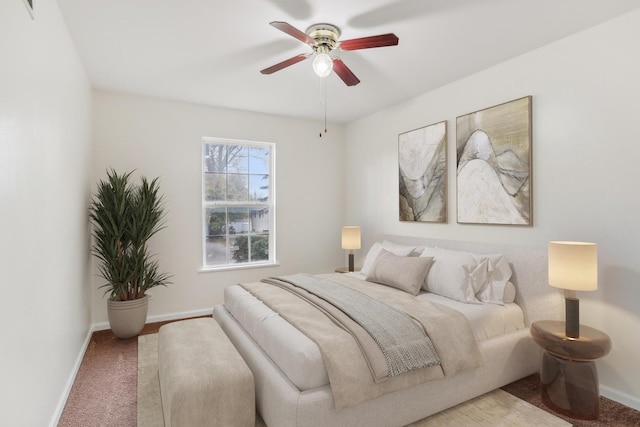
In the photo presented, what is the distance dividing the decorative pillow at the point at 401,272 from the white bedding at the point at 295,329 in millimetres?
146

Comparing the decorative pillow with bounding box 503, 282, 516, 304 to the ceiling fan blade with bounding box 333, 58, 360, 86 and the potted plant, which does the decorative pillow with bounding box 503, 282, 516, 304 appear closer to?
the ceiling fan blade with bounding box 333, 58, 360, 86

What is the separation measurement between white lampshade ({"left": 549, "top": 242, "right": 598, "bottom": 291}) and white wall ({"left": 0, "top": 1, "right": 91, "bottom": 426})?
3033 mm

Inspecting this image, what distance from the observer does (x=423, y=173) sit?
385 cm

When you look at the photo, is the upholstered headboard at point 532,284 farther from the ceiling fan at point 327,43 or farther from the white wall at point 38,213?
the white wall at point 38,213

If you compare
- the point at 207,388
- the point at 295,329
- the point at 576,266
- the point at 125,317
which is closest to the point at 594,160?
the point at 576,266

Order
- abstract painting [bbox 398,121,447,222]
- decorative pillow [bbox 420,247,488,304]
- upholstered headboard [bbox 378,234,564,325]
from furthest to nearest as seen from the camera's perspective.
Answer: abstract painting [bbox 398,121,447,222]
decorative pillow [bbox 420,247,488,304]
upholstered headboard [bbox 378,234,564,325]

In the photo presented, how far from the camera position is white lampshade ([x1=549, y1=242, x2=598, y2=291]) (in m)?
2.14

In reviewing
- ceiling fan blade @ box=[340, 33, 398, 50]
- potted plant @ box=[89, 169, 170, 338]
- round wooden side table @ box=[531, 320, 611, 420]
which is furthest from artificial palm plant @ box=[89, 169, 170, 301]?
round wooden side table @ box=[531, 320, 611, 420]

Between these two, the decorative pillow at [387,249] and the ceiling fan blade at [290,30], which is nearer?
the ceiling fan blade at [290,30]

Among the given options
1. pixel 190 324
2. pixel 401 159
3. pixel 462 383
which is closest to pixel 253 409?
pixel 190 324

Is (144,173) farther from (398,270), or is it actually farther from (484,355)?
(484,355)

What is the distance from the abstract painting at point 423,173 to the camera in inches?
143

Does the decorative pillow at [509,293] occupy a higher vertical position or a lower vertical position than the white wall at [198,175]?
lower

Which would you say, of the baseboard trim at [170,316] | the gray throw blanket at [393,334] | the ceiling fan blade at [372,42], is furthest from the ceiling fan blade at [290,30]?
the baseboard trim at [170,316]
